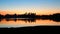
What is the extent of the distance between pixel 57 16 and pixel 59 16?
303 cm

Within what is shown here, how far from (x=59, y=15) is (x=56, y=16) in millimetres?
4067

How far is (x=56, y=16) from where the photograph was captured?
154m
